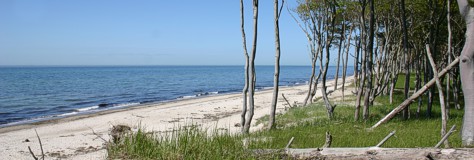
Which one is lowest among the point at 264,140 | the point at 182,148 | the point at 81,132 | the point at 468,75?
the point at 81,132

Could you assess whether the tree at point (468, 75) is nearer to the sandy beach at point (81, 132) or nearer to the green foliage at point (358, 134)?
the green foliage at point (358, 134)

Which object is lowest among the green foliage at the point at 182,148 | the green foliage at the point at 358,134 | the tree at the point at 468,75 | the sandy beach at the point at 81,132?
the sandy beach at the point at 81,132

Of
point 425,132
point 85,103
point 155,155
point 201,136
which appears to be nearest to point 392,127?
point 425,132

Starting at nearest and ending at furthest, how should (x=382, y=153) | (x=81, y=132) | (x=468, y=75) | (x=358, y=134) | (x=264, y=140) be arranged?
(x=382, y=153)
(x=468, y=75)
(x=264, y=140)
(x=358, y=134)
(x=81, y=132)

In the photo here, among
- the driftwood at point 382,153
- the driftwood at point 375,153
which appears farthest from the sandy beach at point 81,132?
the driftwood at point 382,153

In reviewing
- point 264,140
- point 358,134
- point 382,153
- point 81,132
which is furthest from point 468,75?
point 81,132

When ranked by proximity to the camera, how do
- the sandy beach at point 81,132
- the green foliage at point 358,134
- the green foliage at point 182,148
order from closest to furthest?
the green foliage at point 182,148 → the green foliage at point 358,134 → the sandy beach at point 81,132

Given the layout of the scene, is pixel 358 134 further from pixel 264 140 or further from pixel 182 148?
pixel 182 148

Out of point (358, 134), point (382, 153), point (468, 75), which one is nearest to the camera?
point (382, 153)

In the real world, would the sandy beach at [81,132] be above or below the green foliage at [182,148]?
below

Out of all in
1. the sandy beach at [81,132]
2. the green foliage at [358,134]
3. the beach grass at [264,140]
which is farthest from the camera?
the sandy beach at [81,132]

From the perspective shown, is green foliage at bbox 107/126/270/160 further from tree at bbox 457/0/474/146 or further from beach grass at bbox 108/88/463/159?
tree at bbox 457/0/474/146

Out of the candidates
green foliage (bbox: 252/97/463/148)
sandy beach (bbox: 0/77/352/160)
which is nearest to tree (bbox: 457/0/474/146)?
green foliage (bbox: 252/97/463/148)

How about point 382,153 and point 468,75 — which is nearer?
point 382,153
